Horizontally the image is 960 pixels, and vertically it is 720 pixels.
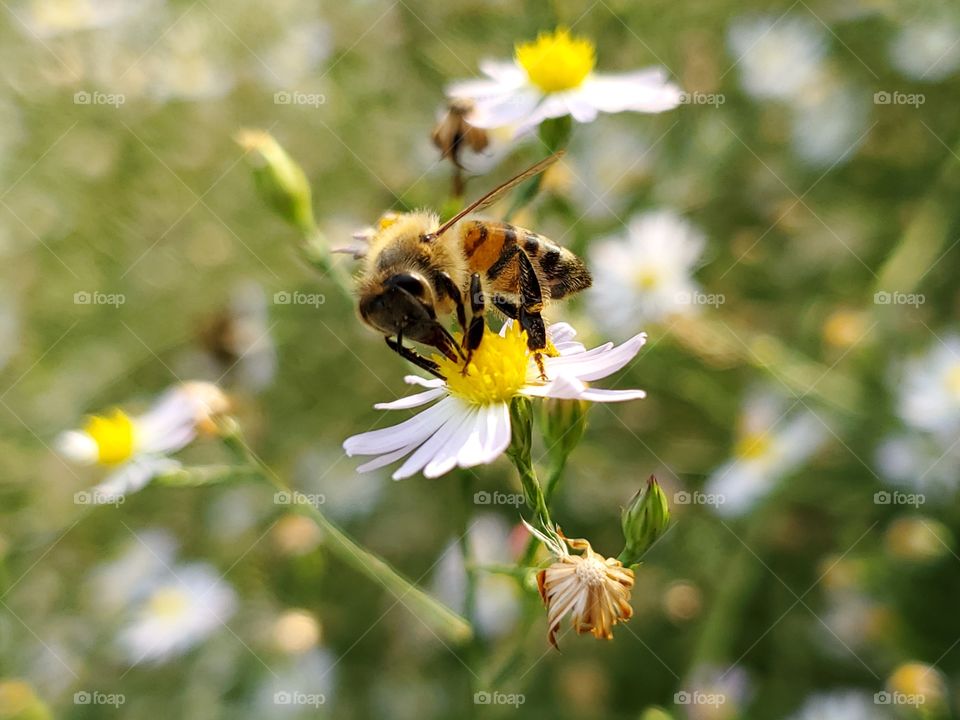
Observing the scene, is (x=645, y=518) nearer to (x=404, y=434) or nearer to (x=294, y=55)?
(x=404, y=434)

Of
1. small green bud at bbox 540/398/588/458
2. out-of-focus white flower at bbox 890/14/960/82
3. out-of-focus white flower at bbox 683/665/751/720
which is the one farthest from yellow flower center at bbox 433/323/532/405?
out-of-focus white flower at bbox 890/14/960/82

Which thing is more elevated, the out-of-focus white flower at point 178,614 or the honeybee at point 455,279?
the honeybee at point 455,279

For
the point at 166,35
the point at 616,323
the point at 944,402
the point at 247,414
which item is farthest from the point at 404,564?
the point at 166,35

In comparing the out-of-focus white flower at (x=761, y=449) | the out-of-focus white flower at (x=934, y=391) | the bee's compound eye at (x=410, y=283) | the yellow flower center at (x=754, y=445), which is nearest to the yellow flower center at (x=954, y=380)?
the out-of-focus white flower at (x=934, y=391)
